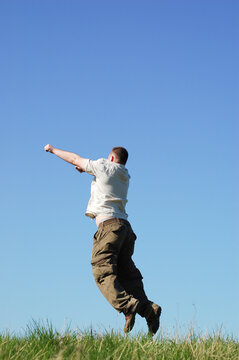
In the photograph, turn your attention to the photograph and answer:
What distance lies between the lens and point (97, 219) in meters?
6.68

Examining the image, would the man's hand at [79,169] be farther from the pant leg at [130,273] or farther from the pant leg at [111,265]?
the pant leg at [130,273]

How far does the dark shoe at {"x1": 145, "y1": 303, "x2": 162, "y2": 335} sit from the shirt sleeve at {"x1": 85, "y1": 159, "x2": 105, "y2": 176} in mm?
1964

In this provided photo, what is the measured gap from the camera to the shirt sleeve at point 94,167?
263 inches

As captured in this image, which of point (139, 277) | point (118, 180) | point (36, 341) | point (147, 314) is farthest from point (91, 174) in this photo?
point (36, 341)

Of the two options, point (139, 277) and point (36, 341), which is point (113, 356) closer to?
point (36, 341)

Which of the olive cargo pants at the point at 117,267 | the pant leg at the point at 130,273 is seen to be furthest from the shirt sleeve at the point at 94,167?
the pant leg at the point at 130,273

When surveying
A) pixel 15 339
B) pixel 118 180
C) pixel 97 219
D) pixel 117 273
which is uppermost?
pixel 118 180

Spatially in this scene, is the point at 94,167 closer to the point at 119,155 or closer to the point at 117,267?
the point at 119,155

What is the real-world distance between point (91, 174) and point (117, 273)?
146 cm

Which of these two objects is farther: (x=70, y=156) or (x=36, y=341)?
(x=70, y=156)

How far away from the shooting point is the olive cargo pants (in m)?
6.38


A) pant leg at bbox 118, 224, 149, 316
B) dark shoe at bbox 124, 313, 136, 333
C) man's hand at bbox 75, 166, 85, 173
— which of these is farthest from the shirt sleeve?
dark shoe at bbox 124, 313, 136, 333

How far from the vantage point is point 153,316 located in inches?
261

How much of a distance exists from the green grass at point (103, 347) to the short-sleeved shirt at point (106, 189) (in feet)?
5.60
